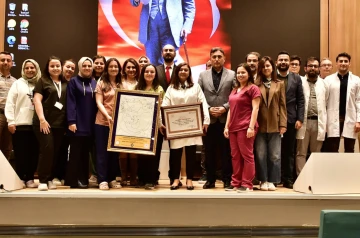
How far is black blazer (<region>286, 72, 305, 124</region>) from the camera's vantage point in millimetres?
4840

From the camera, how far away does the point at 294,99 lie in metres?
4.86

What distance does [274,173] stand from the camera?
15.3 feet

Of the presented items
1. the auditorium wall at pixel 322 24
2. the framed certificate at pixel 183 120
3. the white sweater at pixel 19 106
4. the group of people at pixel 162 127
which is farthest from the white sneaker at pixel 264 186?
the auditorium wall at pixel 322 24

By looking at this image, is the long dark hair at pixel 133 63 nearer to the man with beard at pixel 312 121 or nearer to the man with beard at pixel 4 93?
the man with beard at pixel 4 93

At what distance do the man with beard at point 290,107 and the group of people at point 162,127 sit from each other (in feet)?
0.04

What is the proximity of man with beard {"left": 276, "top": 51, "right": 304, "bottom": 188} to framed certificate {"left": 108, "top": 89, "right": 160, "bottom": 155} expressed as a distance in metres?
1.51

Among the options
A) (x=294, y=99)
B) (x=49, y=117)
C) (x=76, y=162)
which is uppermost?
(x=294, y=99)

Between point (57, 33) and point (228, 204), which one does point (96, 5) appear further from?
point (228, 204)

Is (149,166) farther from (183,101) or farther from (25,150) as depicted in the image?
(25,150)

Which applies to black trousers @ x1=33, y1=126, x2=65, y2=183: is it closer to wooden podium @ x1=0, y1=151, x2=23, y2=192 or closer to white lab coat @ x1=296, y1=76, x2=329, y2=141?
wooden podium @ x1=0, y1=151, x2=23, y2=192

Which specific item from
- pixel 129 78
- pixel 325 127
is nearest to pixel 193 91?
pixel 129 78

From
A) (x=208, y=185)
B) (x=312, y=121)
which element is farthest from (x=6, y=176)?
(x=312, y=121)

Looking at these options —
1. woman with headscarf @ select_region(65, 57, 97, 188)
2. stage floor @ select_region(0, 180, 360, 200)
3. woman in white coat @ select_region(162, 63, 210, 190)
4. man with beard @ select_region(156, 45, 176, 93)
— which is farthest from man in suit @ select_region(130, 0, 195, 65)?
stage floor @ select_region(0, 180, 360, 200)

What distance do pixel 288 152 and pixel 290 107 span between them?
Answer: 20.6 inches
